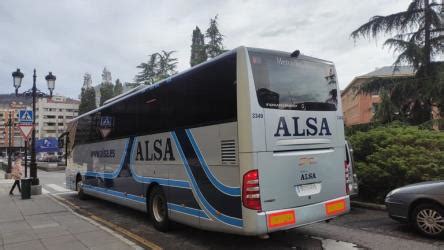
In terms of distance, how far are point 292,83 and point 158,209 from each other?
418 cm

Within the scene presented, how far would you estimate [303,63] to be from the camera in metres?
6.58

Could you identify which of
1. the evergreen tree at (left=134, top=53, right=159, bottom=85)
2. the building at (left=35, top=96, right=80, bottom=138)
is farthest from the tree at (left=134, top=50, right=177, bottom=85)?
the building at (left=35, top=96, right=80, bottom=138)

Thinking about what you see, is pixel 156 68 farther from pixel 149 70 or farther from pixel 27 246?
pixel 27 246

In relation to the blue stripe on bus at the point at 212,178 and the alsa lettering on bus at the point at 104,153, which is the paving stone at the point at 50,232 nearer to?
the alsa lettering on bus at the point at 104,153

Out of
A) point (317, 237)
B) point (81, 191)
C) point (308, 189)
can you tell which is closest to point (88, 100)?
point (81, 191)

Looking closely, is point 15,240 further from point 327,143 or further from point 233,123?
point 327,143

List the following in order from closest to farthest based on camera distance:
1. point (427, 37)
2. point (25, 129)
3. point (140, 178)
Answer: point (140, 178)
point (427, 37)
point (25, 129)

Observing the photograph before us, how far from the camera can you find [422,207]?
21.9ft

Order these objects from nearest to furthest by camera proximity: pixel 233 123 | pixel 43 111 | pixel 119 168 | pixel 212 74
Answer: pixel 233 123
pixel 212 74
pixel 119 168
pixel 43 111

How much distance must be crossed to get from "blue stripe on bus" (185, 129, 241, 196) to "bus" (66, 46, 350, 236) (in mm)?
16

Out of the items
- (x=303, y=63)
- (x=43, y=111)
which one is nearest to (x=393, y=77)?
(x=303, y=63)

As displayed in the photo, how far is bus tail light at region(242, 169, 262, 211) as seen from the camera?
5438 millimetres

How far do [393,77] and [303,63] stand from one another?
12051mm

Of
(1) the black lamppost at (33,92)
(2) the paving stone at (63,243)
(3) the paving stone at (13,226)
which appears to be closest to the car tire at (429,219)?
(2) the paving stone at (63,243)
